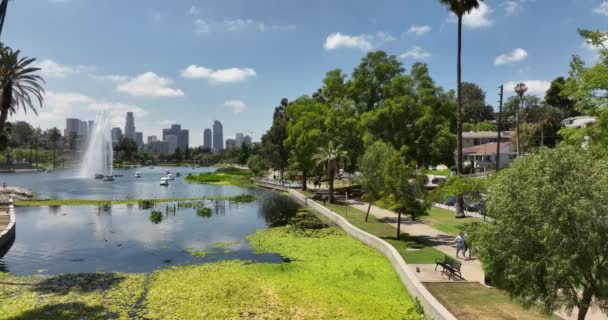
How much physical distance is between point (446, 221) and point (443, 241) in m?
8.86

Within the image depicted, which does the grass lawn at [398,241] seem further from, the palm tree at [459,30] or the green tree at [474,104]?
the green tree at [474,104]

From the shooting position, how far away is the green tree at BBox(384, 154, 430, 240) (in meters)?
29.9

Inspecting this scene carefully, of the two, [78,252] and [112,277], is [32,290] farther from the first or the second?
[78,252]

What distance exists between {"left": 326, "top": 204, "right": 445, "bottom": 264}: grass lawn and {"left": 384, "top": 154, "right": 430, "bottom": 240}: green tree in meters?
1.90

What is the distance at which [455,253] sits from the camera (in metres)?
26.2

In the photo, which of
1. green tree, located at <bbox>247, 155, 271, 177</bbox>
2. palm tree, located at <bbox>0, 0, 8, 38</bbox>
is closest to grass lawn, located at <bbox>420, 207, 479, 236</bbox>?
palm tree, located at <bbox>0, 0, 8, 38</bbox>

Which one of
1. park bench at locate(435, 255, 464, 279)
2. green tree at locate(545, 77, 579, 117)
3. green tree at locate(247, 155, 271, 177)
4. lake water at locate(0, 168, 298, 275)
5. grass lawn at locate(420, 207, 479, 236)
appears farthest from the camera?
green tree at locate(247, 155, 271, 177)

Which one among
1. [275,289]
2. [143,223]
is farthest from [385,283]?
[143,223]

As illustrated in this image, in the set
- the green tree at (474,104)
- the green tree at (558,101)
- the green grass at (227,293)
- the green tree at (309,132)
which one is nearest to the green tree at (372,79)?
the green tree at (309,132)

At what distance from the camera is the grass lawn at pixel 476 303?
51.1 feet

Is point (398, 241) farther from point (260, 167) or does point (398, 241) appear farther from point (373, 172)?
point (260, 167)

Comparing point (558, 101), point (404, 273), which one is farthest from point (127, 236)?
point (558, 101)

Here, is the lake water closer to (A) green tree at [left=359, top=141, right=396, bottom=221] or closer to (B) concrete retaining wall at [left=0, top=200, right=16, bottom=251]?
(B) concrete retaining wall at [left=0, top=200, right=16, bottom=251]

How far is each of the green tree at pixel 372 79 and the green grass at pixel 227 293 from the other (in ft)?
119
